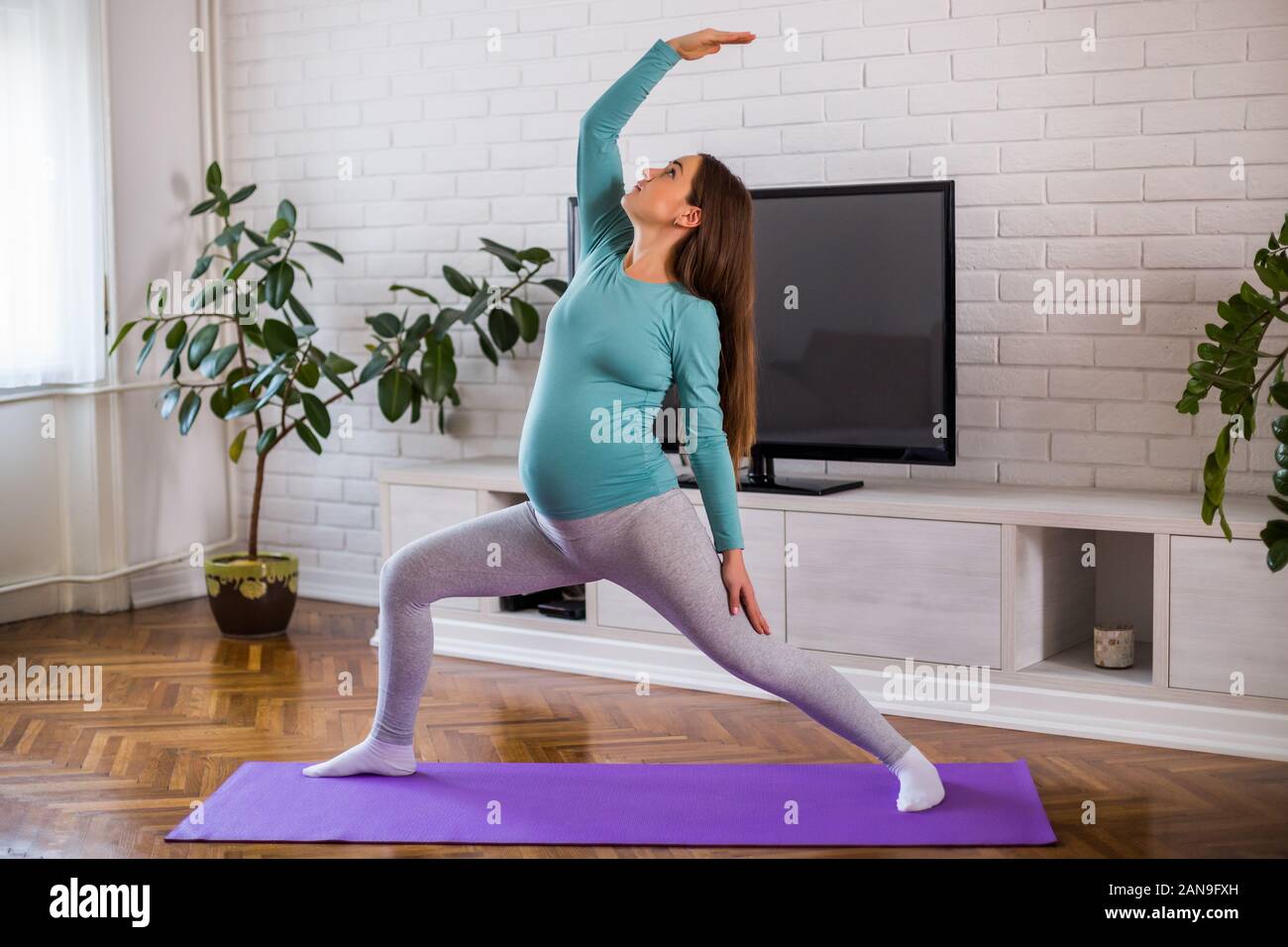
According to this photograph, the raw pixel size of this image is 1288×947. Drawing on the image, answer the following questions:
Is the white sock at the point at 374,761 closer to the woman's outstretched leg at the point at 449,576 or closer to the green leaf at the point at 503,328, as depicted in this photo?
the woman's outstretched leg at the point at 449,576

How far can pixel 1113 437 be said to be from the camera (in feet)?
13.5

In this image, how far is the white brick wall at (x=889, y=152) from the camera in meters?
3.94

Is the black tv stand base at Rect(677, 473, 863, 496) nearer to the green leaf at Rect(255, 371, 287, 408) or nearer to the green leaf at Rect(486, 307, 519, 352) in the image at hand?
the green leaf at Rect(486, 307, 519, 352)

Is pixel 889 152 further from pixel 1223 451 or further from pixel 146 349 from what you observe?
pixel 146 349

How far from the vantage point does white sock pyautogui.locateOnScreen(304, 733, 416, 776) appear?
328cm

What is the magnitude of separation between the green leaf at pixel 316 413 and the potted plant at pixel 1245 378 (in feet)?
8.98

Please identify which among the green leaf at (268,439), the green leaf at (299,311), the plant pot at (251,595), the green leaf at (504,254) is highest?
the green leaf at (504,254)

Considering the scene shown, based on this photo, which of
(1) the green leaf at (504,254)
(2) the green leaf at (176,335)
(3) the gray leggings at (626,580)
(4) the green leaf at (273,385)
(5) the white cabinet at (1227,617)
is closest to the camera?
(3) the gray leggings at (626,580)

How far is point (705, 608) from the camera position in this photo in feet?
9.48

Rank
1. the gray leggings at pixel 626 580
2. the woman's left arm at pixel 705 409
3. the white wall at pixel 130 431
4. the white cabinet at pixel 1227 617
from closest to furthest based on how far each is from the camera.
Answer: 1. the woman's left arm at pixel 705 409
2. the gray leggings at pixel 626 580
3. the white cabinet at pixel 1227 617
4. the white wall at pixel 130 431

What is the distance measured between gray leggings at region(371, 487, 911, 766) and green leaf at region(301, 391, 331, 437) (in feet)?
5.94

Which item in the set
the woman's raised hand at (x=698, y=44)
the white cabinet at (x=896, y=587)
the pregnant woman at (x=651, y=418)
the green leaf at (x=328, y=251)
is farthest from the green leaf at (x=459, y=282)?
the woman's raised hand at (x=698, y=44)

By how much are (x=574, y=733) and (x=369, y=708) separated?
641 millimetres
